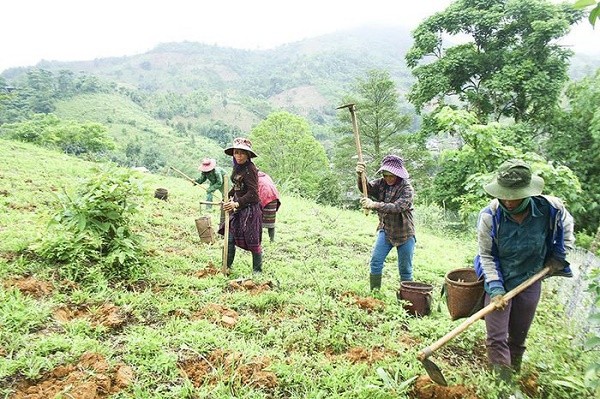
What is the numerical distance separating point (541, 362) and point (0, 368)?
13.5 ft

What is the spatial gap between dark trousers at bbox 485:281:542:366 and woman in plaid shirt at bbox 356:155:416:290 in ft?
4.79

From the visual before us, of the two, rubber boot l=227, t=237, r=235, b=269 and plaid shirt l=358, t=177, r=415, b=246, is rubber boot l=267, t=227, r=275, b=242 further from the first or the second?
plaid shirt l=358, t=177, r=415, b=246

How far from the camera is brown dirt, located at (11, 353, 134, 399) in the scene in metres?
2.49

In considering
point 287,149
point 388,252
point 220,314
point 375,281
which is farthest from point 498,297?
point 287,149

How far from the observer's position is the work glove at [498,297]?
2724 mm

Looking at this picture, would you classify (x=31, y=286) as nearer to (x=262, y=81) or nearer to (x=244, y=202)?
(x=244, y=202)

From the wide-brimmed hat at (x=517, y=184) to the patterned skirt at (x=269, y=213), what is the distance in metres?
4.60

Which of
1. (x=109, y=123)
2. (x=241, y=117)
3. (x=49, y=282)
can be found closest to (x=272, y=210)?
(x=49, y=282)

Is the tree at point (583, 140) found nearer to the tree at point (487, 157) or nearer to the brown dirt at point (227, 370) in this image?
the tree at point (487, 157)

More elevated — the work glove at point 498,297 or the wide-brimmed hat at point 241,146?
the wide-brimmed hat at point 241,146

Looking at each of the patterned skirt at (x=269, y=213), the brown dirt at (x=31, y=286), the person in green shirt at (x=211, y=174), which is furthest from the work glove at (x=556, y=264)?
the person in green shirt at (x=211, y=174)

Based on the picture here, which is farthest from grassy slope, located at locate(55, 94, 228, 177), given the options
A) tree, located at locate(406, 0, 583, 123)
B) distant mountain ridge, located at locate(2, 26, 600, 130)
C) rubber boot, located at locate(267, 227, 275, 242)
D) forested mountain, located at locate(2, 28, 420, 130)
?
rubber boot, located at locate(267, 227, 275, 242)

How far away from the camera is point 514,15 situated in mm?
13914

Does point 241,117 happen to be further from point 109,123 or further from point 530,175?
point 530,175
